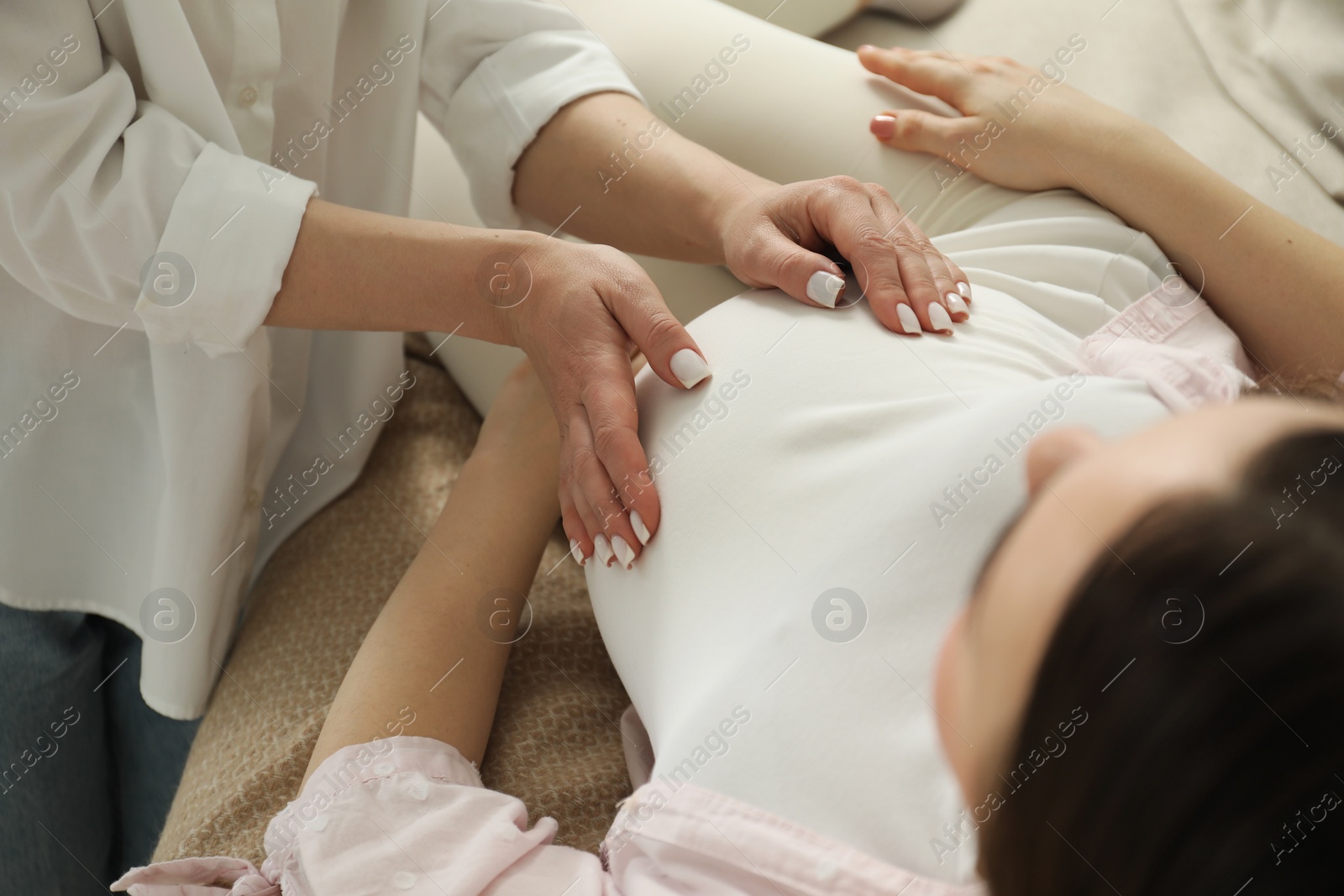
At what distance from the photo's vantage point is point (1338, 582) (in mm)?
322

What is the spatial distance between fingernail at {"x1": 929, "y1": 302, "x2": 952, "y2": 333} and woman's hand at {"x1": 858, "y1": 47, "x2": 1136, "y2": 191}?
0.24 m

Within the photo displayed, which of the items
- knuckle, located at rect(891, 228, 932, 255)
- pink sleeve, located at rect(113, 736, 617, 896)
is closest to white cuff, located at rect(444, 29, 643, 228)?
knuckle, located at rect(891, 228, 932, 255)

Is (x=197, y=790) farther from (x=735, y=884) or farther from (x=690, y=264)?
(x=690, y=264)

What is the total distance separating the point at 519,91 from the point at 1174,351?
1.95 ft

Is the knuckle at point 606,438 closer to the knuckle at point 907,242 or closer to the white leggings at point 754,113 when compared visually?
the knuckle at point 907,242

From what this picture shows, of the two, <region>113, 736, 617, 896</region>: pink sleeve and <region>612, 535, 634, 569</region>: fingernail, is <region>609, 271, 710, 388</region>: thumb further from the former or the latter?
<region>113, 736, 617, 896</region>: pink sleeve

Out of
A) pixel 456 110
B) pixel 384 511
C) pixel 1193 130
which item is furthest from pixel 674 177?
pixel 1193 130

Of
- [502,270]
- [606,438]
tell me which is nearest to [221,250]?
[502,270]

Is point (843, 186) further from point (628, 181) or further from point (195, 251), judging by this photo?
point (195, 251)

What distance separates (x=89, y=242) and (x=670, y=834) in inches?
20.9

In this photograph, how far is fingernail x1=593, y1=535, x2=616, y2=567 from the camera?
2.00 feet

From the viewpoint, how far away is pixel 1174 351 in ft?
1.97

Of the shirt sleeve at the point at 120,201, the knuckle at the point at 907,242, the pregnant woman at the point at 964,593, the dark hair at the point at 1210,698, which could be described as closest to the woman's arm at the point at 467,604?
the pregnant woman at the point at 964,593

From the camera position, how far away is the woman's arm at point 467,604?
2.08 ft
